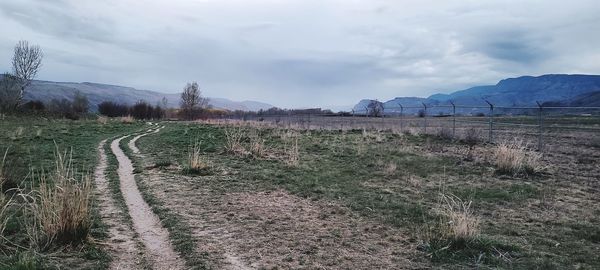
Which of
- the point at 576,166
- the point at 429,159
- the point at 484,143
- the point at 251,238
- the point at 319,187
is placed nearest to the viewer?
the point at 251,238

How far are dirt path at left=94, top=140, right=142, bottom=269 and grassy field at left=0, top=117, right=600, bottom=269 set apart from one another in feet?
0.53

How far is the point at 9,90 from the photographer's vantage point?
56.7 metres

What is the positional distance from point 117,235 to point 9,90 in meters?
62.2

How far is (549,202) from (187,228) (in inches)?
282

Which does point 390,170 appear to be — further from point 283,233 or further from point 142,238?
point 142,238

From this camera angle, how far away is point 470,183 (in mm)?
10914

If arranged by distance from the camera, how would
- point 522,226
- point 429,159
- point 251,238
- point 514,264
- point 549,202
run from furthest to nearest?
point 429,159, point 549,202, point 522,226, point 251,238, point 514,264

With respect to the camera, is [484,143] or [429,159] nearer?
[429,159]

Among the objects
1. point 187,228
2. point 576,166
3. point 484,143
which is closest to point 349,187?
point 187,228

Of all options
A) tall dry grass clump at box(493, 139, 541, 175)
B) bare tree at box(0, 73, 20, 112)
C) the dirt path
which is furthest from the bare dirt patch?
bare tree at box(0, 73, 20, 112)

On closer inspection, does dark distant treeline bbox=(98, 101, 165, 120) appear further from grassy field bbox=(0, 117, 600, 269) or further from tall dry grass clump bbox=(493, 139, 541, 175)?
tall dry grass clump bbox=(493, 139, 541, 175)

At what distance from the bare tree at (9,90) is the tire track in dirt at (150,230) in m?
51.6

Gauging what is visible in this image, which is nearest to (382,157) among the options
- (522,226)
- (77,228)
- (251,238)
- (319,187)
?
(319,187)

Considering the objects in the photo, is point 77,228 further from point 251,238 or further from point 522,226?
point 522,226
